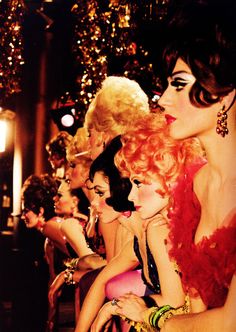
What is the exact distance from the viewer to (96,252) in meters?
4.85

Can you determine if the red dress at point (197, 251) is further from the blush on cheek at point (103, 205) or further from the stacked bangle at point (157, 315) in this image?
Answer: the blush on cheek at point (103, 205)

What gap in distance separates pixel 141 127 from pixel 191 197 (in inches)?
20.1

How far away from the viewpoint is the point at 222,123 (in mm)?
2299

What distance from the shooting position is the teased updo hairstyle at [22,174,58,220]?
6.55m

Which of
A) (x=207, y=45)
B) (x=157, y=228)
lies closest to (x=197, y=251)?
(x=157, y=228)

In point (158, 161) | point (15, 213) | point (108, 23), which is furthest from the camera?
point (15, 213)

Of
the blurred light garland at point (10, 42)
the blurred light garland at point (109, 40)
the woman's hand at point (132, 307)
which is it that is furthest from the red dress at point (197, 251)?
the blurred light garland at point (10, 42)

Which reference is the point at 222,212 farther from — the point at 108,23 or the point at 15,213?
the point at 15,213

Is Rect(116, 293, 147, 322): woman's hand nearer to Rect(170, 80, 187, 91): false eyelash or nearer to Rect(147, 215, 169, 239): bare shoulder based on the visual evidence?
Rect(147, 215, 169, 239): bare shoulder

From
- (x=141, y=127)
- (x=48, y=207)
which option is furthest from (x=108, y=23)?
(x=141, y=127)

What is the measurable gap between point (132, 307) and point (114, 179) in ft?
3.00

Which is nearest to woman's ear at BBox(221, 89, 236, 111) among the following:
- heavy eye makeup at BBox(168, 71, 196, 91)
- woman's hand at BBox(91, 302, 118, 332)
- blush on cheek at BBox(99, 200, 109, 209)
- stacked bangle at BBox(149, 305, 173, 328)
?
heavy eye makeup at BBox(168, 71, 196, 91)

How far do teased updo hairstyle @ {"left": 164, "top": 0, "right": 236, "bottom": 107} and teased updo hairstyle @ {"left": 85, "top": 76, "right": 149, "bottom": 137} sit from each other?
1657 millimetres

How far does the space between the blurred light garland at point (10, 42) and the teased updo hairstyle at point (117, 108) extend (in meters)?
2.75
